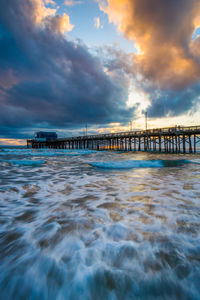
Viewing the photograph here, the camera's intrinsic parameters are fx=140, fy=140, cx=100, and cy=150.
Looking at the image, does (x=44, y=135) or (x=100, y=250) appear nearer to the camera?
(x=100, y=250)

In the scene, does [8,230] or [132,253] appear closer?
[132,253]

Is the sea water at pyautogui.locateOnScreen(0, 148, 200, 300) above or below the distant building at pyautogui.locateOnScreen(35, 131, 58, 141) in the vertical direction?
below

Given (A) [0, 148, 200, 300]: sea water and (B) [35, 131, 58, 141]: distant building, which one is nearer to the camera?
(A) [0, 148, 200, 300]: sea water

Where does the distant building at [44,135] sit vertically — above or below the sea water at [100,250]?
above

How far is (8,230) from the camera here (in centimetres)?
218

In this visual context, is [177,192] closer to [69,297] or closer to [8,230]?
[69,297]

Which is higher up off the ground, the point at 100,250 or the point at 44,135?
the point at 44,135

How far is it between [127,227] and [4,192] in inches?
143

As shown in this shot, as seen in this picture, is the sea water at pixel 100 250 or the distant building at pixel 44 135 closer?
the sea water at pixel 100 250

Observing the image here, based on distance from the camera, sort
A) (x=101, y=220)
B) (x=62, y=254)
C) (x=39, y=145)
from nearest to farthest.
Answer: (x=62, y=254) < (x=101, y=220) < (x=39, y=145)

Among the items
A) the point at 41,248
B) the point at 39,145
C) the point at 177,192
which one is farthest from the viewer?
the point at 39,145

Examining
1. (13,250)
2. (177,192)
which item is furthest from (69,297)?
(177,192)

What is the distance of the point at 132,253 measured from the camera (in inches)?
65.1

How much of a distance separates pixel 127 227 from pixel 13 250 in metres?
1.57
